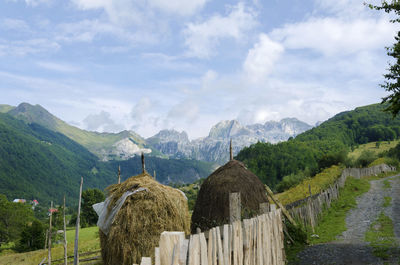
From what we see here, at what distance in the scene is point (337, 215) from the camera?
1908 centimetres

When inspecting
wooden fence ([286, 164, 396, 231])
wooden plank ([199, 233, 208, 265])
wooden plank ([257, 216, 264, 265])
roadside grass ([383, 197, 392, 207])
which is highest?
wooden plank ([199, 233, 208, 265])

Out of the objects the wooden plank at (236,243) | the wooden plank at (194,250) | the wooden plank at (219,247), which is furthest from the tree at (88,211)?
the wooden plank at (194,250)

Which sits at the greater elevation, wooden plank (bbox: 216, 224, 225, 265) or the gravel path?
wooden plank (bbox: 216, 224, 225, 265)

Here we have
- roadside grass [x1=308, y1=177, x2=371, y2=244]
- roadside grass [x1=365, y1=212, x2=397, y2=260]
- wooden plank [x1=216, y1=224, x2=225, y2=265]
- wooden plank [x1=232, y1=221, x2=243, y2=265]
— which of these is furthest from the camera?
roadside grass [x1=308, y1=177, x2=371, y2=244]

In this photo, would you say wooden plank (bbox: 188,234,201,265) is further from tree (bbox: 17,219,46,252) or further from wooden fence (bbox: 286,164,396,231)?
tree (bbox: 17,219,46,252)

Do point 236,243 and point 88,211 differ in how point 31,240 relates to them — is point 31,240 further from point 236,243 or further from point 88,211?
point 236,243

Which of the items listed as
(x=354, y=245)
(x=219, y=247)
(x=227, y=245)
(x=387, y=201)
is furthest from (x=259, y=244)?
(x=387, y=201)

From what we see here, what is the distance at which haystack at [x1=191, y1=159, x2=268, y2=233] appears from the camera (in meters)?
11.1

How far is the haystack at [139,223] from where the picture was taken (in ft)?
26.2

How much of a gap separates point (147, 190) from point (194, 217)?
13.1 ft

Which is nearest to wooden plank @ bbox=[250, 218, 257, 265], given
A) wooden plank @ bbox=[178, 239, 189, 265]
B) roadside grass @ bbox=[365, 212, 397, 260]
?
wooden plank @ bbox=[178, 239, 189, 265]

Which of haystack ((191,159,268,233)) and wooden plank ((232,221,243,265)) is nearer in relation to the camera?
wooden plank ((232,221,243,265))

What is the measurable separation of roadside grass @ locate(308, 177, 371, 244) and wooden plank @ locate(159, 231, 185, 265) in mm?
11677

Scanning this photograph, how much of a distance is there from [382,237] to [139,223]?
10849 millimetres
